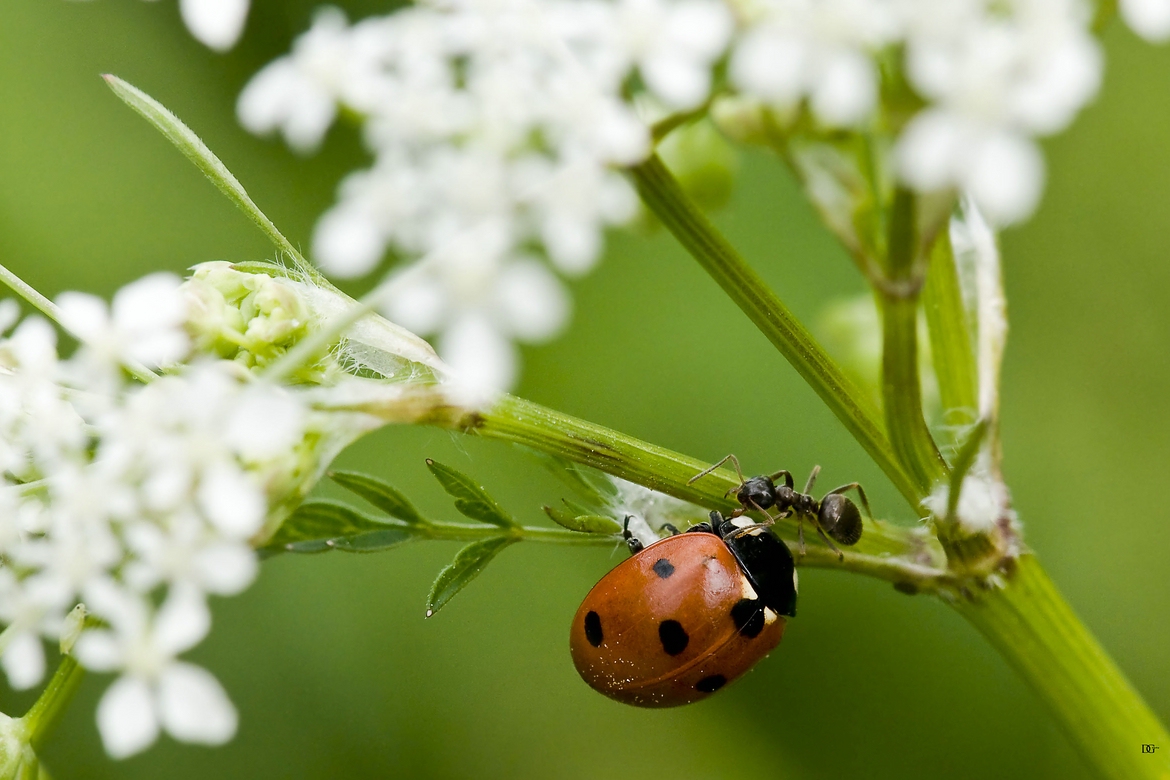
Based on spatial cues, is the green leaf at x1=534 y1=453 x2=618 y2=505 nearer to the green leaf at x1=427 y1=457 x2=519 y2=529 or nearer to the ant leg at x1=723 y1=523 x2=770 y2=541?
the green leaf at x1=427 y1=457 x2=519 y2=529

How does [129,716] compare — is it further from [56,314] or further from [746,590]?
[746,590]

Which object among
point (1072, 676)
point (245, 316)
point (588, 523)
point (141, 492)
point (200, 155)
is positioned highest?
point (200, 155)

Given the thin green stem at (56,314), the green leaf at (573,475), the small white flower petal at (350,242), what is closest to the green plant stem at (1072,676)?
the green leaf at (573,475)

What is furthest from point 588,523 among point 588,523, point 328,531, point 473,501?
point 328,531

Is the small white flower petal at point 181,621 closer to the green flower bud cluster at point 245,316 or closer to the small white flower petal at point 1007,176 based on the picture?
the green flower bud cluster at point 245,316

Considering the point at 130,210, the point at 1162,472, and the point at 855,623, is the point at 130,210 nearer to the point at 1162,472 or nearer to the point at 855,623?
the point at 855,623

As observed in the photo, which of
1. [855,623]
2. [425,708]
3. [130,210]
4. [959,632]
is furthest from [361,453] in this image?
[959,632]

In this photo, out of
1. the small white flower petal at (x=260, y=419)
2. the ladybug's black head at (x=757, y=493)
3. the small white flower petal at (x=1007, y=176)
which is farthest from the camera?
the ladybug's black head at (x=757, y=493)
